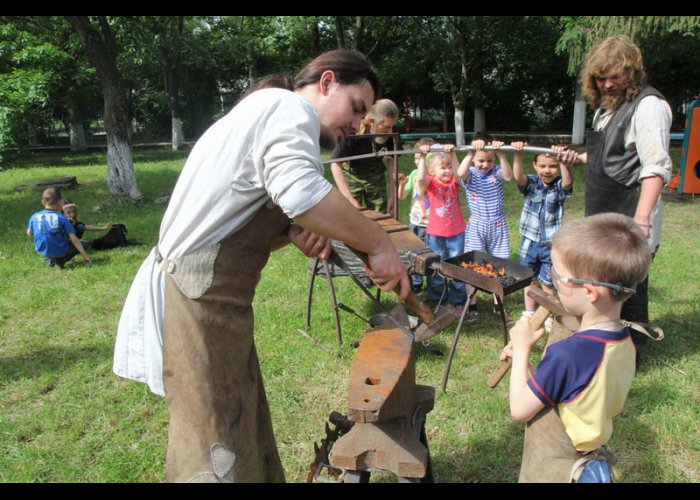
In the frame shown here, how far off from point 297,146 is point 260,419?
44.0 inches

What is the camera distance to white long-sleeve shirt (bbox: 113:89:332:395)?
128 cm

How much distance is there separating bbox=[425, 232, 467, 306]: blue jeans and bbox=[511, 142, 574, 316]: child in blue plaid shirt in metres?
0.62

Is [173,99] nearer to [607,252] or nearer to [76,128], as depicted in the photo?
[76,128]

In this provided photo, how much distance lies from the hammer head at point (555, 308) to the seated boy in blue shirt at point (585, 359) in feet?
0.28

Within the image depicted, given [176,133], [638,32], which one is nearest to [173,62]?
[176,133]

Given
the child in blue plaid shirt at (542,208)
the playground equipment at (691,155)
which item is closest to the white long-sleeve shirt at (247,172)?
the child in blue plaid shirt at (542,208)

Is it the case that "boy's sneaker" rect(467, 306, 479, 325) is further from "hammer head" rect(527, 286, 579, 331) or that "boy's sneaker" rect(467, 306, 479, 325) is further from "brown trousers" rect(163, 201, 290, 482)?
"brown trousers" rect(163, 201, 290, 482)

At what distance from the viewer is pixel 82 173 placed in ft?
46.3

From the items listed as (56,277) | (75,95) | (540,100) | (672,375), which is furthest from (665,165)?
(540,100)

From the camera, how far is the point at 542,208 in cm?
402

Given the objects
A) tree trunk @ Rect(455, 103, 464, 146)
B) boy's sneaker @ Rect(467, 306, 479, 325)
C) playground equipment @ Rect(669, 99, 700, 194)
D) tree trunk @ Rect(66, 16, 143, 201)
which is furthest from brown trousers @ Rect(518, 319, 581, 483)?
tree trunk @ Rect(455, 103, 464, 146)

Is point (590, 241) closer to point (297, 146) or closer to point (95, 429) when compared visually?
point (297, 146)

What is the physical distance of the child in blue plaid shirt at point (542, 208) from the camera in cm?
394

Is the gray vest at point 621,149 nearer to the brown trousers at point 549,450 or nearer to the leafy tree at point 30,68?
the brown trousers at point 549,450
